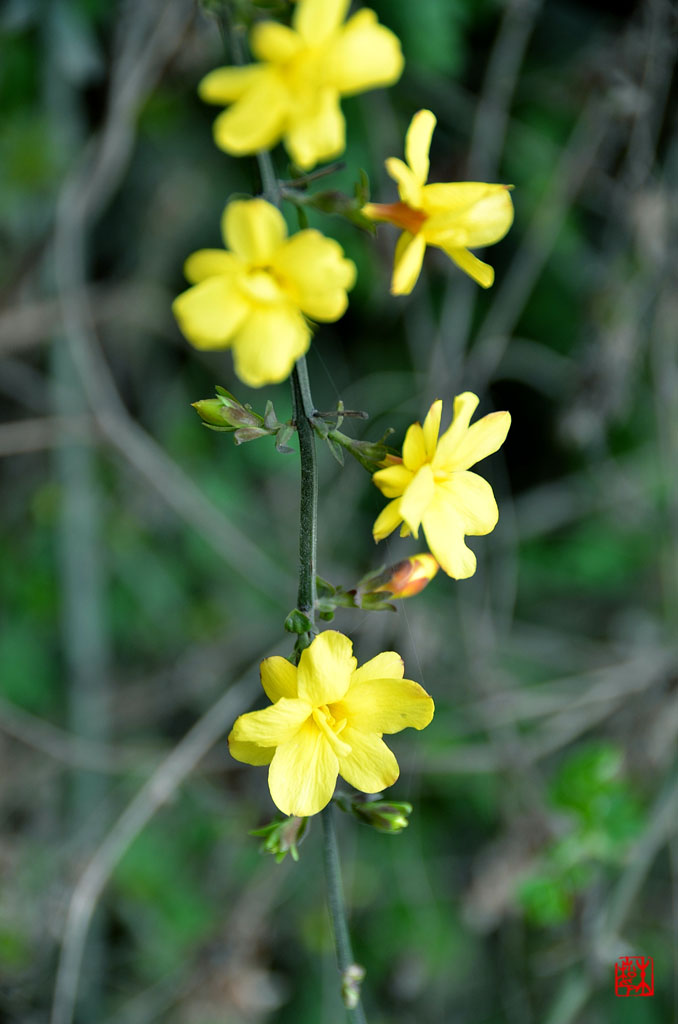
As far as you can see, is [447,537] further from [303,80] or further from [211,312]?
[303,80]

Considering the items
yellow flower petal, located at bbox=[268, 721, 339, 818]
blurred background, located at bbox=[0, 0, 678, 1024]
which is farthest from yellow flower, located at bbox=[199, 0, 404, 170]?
blurred background, located at bbox=[0, 0, 678, 1024]

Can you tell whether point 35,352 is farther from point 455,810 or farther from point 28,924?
point 455,810

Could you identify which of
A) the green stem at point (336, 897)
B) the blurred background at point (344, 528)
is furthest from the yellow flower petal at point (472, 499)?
the blurred background at point (344, 528)

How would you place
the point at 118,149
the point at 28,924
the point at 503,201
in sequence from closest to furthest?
the point at 503,201 → the point at 28,924 → the point at 118,149

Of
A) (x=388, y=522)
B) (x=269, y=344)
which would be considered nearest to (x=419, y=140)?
(x=269, y=344)

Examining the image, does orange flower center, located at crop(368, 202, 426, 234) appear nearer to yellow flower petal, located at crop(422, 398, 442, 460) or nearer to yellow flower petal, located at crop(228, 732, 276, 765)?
yellow flower petal, located at crop(422, 398, 442, 460)

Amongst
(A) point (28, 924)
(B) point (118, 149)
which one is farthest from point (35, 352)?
(A) point (28, 924)

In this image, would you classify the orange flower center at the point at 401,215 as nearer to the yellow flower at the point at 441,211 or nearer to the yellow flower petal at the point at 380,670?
the yellow flower at the point at 441,211
